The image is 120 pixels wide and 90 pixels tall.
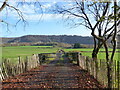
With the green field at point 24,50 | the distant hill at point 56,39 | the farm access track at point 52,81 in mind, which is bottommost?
the farm access track at point 52,81

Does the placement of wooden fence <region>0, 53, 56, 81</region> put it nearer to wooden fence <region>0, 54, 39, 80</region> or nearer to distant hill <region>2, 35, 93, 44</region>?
wooden fence <region>0, 54, 39, 80</region>

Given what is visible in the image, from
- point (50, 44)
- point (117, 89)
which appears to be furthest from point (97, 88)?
point (50, 44)

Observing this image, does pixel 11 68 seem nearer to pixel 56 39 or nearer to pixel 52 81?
pixel 52 81

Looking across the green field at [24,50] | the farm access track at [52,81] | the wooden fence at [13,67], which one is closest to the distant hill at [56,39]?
the green field at [24,50]

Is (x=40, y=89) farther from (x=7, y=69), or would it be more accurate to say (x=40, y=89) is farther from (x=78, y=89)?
(x=7, y=69)

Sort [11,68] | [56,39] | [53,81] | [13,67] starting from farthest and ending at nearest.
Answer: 1. [56,39]
2. [13,67]
3. [11,68]
4. [53,81]

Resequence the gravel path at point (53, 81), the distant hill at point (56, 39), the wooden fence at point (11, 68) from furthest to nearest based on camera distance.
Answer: the distant hill at point (56, 39), the wooden fence at point (11, 68), the gravel path at point (53, 81)

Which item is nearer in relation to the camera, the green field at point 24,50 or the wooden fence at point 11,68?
the wooden fence at point 11,68

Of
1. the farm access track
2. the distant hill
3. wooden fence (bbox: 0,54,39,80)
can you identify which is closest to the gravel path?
the farm access track

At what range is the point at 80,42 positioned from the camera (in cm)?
1437

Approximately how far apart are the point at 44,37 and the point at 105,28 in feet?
26.2

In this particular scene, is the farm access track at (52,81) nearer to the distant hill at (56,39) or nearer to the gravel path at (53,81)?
the gravel path at (53,81)

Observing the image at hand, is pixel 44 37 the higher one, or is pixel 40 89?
pixel 44 37

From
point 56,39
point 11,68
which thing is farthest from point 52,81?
point 56,39
